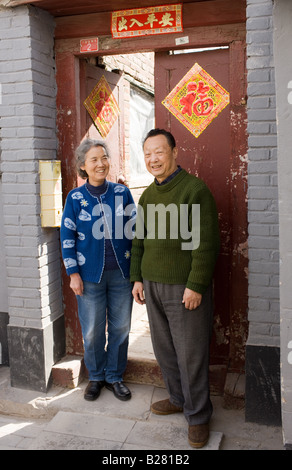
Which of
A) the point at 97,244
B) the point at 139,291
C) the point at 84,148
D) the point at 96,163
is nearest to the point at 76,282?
the point at 97,244

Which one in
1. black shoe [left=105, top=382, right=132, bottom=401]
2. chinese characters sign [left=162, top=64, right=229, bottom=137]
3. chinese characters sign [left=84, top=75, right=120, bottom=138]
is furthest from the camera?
chinese characters sign [left=84, top=75, right=120, bottom=138]

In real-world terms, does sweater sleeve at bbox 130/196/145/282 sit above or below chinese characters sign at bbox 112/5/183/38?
below

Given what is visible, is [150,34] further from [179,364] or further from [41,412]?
[41,412]

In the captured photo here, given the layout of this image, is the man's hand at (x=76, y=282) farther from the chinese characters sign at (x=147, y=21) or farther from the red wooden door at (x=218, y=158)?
the chinese characters sign at (x=147, y=21)

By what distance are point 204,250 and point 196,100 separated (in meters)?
1.35

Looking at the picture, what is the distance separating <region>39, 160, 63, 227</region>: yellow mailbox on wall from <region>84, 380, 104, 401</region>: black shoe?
4.41ft

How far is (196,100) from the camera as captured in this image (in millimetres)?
3834

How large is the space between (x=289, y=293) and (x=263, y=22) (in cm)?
180

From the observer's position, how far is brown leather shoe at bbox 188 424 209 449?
329 cm

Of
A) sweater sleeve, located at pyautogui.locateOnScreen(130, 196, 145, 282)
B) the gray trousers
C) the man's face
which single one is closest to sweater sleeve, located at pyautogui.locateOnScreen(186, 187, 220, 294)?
the gray trousers

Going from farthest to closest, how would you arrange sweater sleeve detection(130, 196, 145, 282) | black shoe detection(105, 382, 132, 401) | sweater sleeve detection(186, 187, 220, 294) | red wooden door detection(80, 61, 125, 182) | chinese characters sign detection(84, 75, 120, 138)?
1. chinese characters sign detection(84, 75, 120, 138)
2. red wooden door detection(80, 61, 125, 182)
3. black shoe detection(105, 382, 132, 401)
4. sweater sleeve detection(130, 196, 145, 282)
5. sweater sleeve detection(186, 187, 220, 294)

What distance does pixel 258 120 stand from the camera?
3.27m

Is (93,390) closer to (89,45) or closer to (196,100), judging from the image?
(196,100)

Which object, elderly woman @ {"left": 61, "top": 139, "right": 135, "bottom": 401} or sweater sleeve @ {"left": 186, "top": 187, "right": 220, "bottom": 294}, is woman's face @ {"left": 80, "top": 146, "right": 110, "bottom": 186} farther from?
sweater sleeve @ {"left": 186, "top": 187, "right": 220, "bottom": 294}
